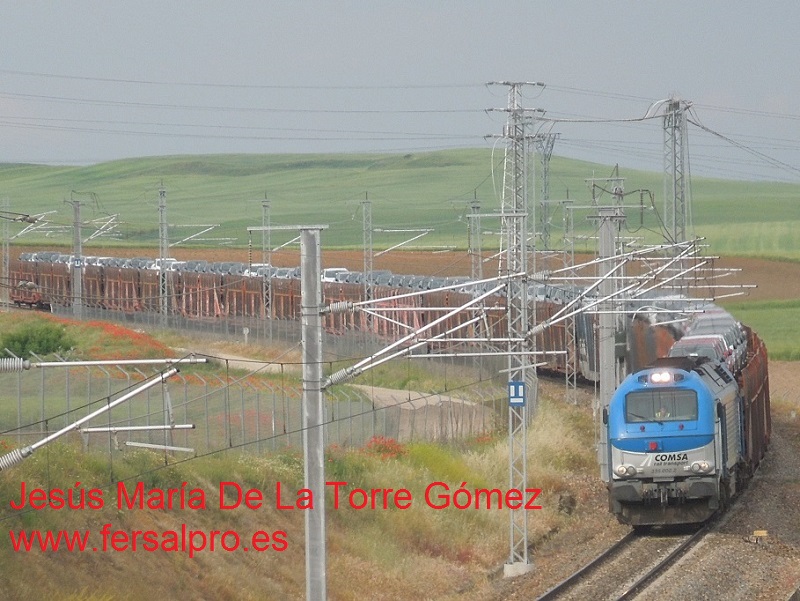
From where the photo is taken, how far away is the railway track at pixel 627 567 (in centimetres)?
2202

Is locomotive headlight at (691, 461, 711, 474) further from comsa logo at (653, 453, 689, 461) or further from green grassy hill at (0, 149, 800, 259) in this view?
green grassy hill at (0, 149, 800, 259)

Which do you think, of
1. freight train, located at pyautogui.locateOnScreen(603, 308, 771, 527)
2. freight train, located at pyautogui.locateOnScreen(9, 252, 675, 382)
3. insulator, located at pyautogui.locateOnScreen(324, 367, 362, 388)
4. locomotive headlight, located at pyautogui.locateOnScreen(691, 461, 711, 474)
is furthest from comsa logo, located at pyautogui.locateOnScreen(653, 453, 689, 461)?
freight train, located at pyautogui.locateOnScreen(9, 252, 675, 382)

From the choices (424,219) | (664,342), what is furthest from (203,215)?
(664,342)

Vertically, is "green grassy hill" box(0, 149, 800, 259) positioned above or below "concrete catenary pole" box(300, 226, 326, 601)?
above

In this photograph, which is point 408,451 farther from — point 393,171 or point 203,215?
point 393,171

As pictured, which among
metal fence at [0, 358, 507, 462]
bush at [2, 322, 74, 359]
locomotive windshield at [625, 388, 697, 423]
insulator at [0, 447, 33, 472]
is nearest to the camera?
insulator at [0, 447, 33, 472]

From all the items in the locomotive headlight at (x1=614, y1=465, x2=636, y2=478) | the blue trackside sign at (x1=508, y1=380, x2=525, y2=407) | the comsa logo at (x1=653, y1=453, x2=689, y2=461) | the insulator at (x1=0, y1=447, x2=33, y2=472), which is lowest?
the locomotive headlight at (x1=614, y1=465, x2=636, y2=478)

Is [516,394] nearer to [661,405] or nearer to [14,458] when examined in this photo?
[661,405]

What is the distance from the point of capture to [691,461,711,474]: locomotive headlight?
24625mm

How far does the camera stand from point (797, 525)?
2677 centimetres

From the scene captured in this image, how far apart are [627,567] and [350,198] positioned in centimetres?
13290

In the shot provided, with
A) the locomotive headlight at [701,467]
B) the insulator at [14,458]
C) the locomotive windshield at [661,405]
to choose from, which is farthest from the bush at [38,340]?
the insulator at [14,458]

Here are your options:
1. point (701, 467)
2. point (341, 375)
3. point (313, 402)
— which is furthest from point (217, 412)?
point (341, 375)

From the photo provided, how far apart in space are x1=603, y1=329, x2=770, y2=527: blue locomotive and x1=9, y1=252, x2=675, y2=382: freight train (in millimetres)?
9917
